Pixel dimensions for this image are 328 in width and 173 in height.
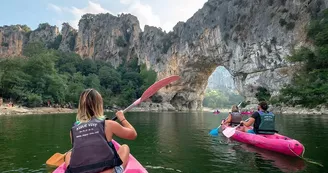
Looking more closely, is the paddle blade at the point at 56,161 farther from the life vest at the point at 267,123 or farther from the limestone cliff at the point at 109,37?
the limestone cliff at the point at 109,37

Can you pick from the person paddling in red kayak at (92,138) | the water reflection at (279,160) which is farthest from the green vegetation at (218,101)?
the person paddling in red kayak at (92,138)

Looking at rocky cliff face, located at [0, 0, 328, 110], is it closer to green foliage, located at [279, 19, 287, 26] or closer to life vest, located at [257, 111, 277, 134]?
green foliage, located at [279, 19, 287, 26]

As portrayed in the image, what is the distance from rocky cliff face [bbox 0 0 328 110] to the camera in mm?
43969

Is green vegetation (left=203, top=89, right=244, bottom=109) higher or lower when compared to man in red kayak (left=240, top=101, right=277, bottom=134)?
higher

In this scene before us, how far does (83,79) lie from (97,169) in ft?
193

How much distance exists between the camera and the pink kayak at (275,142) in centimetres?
784

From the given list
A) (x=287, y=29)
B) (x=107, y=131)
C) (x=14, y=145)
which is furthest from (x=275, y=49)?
(x=107, y=131)

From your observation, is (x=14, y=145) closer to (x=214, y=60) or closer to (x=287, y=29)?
(x=287, y=29)

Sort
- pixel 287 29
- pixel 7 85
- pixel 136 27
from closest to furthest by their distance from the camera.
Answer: pixel 7 85
pixel 287 29
pixel 136 27

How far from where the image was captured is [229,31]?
52781mm

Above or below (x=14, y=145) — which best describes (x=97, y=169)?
above

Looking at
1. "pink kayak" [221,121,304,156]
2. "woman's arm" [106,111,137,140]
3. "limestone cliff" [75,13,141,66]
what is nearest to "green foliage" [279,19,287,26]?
"pink kayak" [221,121,304,156]

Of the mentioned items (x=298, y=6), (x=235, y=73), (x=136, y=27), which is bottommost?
(x=235, y=73)

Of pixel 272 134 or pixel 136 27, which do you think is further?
pixel 136 27
